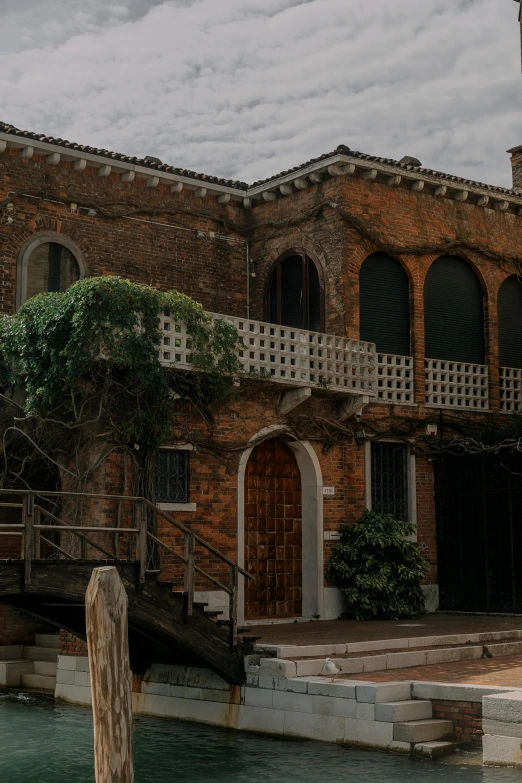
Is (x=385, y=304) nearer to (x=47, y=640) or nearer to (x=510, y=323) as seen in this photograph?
(x=510, y=323)

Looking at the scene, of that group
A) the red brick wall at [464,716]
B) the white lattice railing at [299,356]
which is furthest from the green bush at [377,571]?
the red brick wall at [464,716]

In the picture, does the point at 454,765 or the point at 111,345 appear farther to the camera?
the point at 111,345

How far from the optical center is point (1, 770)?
11086 mm

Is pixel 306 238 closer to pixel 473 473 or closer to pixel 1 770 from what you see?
pixel 473 473

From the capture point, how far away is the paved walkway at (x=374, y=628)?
14.5m

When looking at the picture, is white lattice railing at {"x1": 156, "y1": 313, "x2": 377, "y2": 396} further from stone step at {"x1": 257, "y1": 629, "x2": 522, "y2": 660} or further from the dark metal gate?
stone step at {"x1": 257, "y1": 629, "x2": 522, "y2": 660}

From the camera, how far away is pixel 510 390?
21.1 m

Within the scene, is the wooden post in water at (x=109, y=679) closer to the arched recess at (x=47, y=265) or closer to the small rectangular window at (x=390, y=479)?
the arched recess at (x=47, y=265)

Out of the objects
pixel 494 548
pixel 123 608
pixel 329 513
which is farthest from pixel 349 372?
pixel 123 608

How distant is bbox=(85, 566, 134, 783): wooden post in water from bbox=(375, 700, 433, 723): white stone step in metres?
4.05

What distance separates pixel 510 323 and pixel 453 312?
61.9 inches

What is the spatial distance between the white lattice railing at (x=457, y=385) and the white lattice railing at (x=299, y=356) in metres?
1.70

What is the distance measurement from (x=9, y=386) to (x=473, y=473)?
27.6 ft

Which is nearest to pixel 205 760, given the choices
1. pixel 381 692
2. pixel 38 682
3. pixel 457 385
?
pixel 381 692
